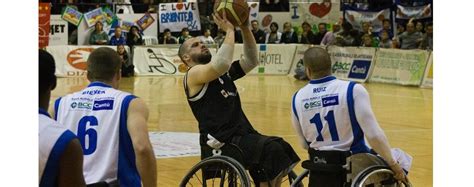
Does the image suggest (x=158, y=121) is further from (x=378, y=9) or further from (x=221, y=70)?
(x=378, y=9)

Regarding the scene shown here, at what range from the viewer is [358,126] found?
5680 millimetres

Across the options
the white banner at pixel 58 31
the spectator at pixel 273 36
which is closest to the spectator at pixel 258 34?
the spectator at pixel 273 36

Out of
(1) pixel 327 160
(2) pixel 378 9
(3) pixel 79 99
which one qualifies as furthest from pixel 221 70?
(2) pixel 378 9

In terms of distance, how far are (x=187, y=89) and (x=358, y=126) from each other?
4.74 ft

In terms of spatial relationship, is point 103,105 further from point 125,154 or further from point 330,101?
point 330,101

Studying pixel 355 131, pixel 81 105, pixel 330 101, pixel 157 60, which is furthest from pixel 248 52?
pixel 157 60

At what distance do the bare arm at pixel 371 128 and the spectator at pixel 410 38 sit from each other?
18.7 metres

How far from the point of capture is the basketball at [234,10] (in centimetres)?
677

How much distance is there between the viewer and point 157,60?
26.0 metres

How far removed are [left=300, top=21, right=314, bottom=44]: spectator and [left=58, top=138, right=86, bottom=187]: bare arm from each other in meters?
24.4

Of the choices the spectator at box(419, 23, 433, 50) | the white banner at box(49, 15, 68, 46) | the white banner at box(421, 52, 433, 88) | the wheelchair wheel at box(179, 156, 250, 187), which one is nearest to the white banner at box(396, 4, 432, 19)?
the spectator at box(419, 23, 433, 50)

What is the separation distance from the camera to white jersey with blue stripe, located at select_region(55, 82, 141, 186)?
4605 millimetres

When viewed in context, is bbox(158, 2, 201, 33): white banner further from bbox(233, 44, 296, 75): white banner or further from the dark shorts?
the dark shorts

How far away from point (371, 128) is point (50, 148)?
2822mm
